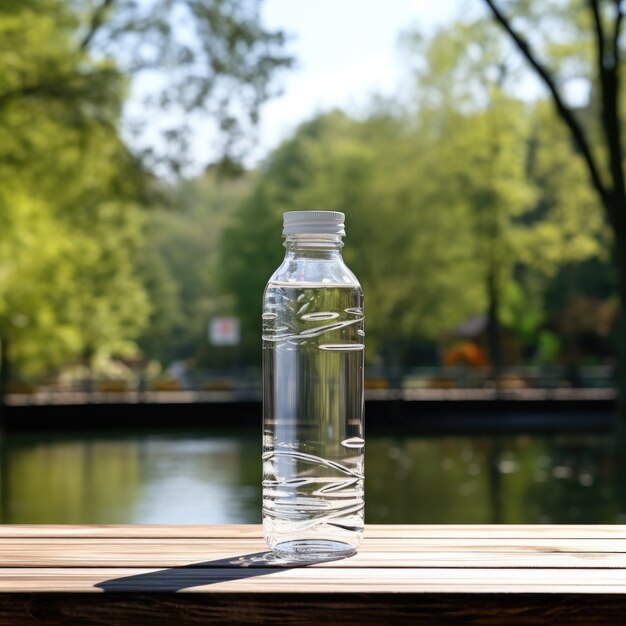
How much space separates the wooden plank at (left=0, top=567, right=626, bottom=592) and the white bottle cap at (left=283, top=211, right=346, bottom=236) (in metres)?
0.64

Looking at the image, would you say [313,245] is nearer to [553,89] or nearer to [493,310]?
[553,89]

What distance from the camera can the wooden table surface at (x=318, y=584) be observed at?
5.70ft

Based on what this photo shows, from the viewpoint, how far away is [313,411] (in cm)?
225

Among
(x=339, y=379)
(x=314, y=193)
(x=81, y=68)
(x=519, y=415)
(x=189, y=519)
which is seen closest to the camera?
(x=339, y=379)

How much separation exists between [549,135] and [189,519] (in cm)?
2561

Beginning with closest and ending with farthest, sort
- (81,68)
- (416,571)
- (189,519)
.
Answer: (416,571) < (189,519) < (81,68)

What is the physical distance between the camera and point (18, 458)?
23.4m

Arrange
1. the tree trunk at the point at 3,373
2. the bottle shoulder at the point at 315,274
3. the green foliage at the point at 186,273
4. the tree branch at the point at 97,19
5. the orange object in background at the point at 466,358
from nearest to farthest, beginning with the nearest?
the bottle shoulder at the point at 315,274 < the tree branch at the point at 97,19 < the tree trunk at the point at 3,373 < the orange object in background at the point at 466,358 < the green foliage at the point at 186,273

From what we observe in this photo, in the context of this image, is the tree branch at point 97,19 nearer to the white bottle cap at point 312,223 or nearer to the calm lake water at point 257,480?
the calm lake water at point 257,480

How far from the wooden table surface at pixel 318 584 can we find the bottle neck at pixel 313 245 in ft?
1.90
